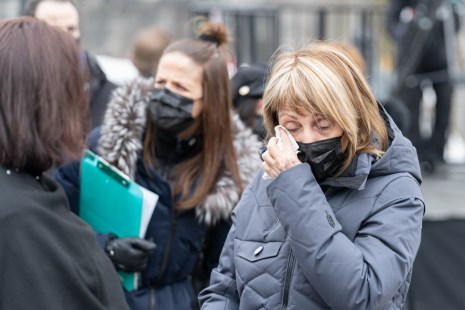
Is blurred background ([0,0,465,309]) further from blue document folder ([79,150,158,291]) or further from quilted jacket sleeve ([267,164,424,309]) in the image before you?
quilted jacket sleeve ([267,164,424,309])

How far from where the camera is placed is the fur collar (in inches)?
132

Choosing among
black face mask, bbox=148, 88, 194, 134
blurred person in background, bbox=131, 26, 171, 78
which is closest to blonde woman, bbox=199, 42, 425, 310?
black face mask, bbox=148, 88, 194, 134

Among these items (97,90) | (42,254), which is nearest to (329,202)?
(42,254)

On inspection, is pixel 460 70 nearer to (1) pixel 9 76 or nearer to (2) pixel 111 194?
(2) pixel 111 194

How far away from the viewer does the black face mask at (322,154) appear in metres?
2.36

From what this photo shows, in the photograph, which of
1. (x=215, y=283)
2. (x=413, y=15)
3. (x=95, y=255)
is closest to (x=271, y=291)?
(x=215, y=283)

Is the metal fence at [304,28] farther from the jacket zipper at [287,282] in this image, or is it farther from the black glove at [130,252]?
the jacket zipper at [287,282]

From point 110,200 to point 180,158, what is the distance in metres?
0.41

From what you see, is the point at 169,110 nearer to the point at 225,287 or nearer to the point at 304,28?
the point at 225,287

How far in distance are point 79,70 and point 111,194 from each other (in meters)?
0.79

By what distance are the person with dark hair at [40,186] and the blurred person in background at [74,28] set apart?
1.89 meters

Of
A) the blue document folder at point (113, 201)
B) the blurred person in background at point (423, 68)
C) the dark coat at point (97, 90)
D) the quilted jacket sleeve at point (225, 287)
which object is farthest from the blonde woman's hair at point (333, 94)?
the blurred person in background at point (423, 68)

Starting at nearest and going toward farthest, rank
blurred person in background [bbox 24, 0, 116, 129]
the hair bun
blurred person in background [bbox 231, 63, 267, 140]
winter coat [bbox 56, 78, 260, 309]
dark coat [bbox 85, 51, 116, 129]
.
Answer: winter coat [bbox 56, 78, 260, 309]
the hair bun
blurred person in background [bbox 231, 63, 267, 140]
blurred person in background [bbox 24, 0, 116, 129]
dark coat [bbox 85, 51, 116, 129]

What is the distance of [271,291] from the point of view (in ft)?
7.70
